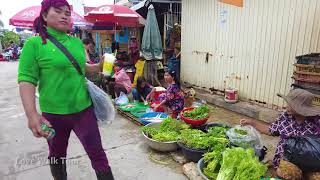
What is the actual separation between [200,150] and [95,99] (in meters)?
1.75

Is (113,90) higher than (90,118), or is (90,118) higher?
(90,118)

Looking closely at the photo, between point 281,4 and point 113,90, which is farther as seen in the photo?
point 113,90

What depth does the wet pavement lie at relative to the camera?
3779 millimetres

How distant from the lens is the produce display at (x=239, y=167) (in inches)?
116

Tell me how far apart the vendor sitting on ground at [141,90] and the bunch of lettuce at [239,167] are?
450 centimetres

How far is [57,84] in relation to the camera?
8.01ft

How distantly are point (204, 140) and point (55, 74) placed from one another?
228 centimetres

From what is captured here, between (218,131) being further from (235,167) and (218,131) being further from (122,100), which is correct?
(122,100)

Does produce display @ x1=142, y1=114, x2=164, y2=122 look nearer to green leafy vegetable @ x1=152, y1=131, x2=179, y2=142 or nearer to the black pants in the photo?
green leafy vegetable @ x1=152, y1=131, x2=179, y2=142

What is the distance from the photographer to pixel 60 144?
279 cm

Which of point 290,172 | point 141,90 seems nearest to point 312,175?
point 290,172

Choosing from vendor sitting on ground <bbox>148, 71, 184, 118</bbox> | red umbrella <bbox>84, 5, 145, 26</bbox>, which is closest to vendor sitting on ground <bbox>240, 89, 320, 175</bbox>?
vendor sitting on ground <bbox>148, 71, 184, 118</bbox>

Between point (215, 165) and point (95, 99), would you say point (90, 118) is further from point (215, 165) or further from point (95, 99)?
point (215, 165)

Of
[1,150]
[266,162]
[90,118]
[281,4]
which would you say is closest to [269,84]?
[281,4]
